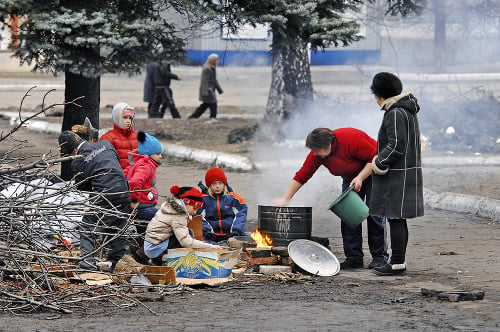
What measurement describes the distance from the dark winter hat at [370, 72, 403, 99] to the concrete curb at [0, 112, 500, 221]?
→ 3.27 meters

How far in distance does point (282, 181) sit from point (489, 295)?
673cm

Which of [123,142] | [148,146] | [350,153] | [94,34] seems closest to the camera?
[350,153]

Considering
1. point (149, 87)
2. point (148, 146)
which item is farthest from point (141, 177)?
point (149, 87)

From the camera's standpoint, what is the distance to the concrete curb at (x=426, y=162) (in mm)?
11023

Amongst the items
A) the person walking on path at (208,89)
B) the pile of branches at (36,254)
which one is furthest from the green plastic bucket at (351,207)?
the person walking on path at (208,89)

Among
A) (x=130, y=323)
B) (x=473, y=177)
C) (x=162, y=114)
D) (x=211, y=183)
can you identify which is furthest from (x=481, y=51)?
(x=130, y=323)

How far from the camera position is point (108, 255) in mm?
8602

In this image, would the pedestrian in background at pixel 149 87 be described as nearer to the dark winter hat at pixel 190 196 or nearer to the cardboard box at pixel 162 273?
the dark winter hat at pixel 190 196

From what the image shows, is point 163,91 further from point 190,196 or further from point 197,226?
point 190,196

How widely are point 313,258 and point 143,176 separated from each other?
180cm

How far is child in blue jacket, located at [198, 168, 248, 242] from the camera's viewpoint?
9148mm

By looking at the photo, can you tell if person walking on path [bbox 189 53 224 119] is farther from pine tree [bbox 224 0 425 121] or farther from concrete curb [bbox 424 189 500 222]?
concrete curb [bbox 424 189 500 222]

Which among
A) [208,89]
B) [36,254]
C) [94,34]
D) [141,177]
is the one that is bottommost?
[36,254]

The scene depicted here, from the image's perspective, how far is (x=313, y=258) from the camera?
820cm
